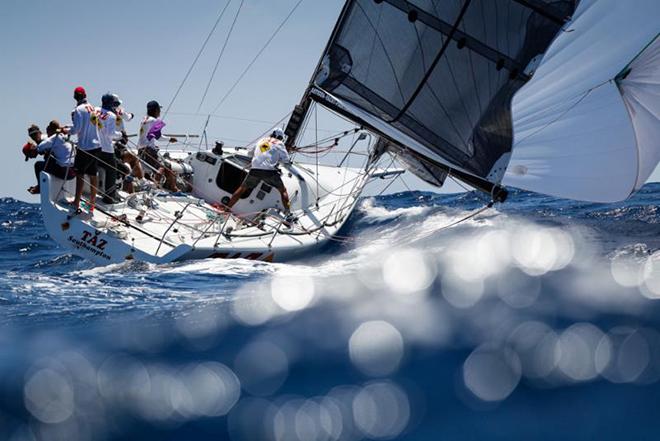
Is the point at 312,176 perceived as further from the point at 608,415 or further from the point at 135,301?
the point at 608,415

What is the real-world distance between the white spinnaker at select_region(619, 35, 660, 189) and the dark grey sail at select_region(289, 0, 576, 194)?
1155mm

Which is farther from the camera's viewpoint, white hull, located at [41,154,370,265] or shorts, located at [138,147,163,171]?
shorts, located at [138,147,163,171]

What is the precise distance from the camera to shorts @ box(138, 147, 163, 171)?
11.1 metres

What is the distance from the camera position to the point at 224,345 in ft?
12.0

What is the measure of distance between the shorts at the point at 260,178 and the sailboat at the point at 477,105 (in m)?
0.61

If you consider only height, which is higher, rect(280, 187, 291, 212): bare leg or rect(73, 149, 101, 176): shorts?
rect(73, 149, 101, 176): shorts

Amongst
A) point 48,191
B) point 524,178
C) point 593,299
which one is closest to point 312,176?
point 524,178

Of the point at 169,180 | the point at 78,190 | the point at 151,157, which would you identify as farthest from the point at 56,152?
the point at 169,180

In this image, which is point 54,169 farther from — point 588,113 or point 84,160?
point 588,113

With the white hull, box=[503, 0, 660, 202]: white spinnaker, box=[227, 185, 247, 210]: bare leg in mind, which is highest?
box=[503, 0, 660, 202]: white spinnaker

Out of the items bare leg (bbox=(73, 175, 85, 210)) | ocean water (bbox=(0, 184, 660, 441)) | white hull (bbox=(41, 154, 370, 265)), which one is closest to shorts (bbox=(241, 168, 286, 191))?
white hull (bbox=(41, 154, 370, 265))

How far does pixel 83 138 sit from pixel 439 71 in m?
4.84

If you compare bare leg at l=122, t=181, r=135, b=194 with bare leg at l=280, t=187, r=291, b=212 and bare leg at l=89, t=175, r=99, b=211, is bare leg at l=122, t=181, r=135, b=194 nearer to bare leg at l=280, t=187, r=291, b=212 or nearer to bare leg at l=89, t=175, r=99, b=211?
bare leg at l=89, t=175, r=99, b=211

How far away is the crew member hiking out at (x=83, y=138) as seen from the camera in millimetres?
8430
